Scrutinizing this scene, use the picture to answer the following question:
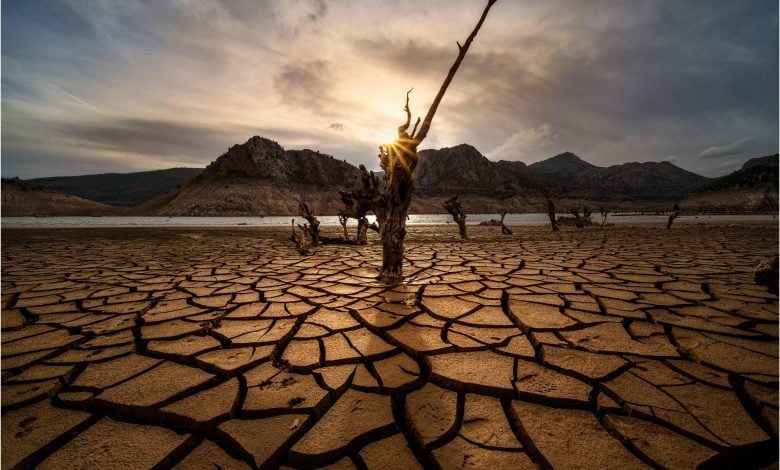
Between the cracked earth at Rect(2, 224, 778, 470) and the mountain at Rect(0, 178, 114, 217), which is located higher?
the mountain at Rect(0, 178, 114, 217)

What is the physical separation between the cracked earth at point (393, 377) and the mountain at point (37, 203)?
191 feet

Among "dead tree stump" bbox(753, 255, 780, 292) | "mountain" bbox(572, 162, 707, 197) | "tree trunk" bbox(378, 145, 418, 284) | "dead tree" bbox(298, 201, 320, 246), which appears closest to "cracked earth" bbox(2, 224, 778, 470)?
"dead tree stump" bbox(753, 255, 780, 292)

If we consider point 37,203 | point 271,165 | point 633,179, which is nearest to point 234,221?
point 271,165

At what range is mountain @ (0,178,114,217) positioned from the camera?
4222cm

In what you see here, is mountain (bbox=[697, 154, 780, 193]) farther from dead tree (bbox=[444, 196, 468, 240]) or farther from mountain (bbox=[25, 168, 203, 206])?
mountain (bbox=[25, 168, 203, 206])

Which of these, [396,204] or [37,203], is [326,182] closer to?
[37,203]

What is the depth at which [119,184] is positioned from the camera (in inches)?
5108

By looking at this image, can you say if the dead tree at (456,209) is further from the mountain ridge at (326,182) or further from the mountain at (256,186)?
the mountain at (256,186)

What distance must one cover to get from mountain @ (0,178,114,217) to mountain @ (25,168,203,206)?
52.9 m

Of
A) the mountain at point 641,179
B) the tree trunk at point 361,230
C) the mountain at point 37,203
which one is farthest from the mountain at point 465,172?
the tree trunk at point 361,230

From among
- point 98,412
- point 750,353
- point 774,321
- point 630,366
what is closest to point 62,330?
point 98,412

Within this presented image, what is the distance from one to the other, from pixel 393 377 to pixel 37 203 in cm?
6781

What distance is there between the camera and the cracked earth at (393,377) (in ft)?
3.86

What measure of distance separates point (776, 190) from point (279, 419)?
196ft
